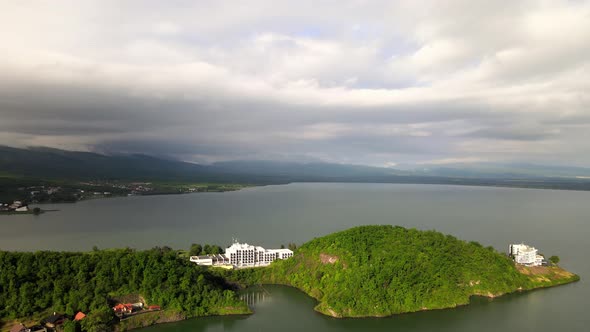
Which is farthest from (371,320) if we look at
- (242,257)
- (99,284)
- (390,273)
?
(99,284)

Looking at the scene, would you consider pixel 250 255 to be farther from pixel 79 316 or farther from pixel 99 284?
pixel 79 316

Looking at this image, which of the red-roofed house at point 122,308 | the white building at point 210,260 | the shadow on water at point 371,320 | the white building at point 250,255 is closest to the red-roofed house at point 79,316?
the red-roofed house at point 122,308

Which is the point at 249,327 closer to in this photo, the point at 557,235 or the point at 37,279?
the point at 37,279

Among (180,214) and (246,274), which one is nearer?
(246,274)

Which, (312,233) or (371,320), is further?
(312,233)

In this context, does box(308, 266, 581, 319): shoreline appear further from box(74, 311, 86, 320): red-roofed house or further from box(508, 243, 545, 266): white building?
box(74, 311, 86, 320): red-roofed house

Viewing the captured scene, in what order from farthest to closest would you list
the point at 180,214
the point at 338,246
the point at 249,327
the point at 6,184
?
the point at 6,184 < the point at 180,214 < the point at 338,246 < the point at 249,327

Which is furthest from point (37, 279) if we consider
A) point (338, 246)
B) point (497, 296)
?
point (497, 296)
